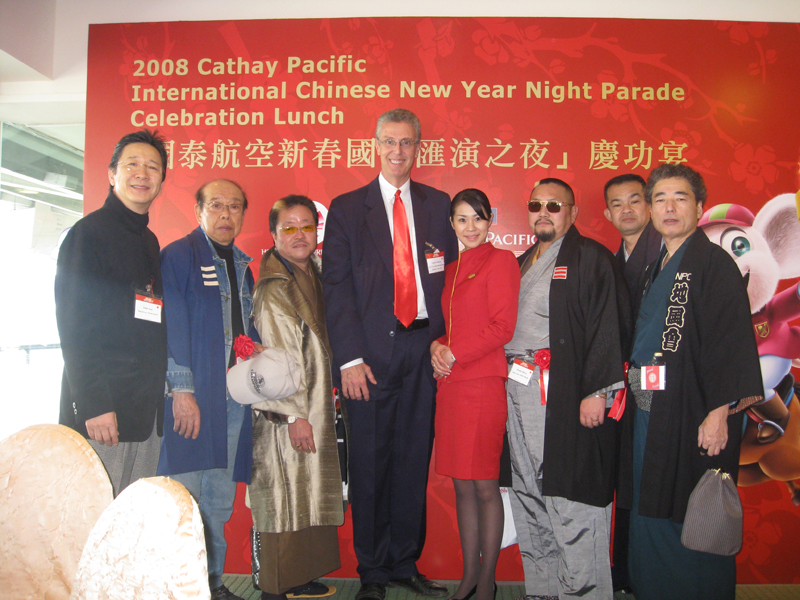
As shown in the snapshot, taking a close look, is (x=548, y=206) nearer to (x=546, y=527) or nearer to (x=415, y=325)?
(x=415, y=325)

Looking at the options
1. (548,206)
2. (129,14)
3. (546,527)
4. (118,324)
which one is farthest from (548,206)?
(129,14)

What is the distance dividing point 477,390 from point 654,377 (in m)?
0.79

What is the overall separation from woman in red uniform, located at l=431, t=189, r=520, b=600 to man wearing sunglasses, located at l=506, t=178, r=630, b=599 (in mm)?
139

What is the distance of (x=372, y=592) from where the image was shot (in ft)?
8.32

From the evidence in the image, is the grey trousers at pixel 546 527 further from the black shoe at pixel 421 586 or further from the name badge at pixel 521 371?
the black shoe at pixel 421 586

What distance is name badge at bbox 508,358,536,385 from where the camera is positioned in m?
2.40

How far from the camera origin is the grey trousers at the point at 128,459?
7.07 feet

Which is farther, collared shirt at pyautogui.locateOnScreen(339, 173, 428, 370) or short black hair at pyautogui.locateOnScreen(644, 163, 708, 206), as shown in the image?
collared shirt at pyautogui.locateOnScreen(339, 173, 428, 370)

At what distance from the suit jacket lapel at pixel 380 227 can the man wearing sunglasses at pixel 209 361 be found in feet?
2.38

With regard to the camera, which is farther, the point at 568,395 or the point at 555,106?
the point at 555,106

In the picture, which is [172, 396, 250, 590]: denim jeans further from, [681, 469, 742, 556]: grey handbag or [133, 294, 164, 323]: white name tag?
[681, 469, 742, 556]: grey handbag

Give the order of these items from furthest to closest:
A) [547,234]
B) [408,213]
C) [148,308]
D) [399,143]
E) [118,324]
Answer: [408,213] → [399,143] → [547,234] → [148,308] → [118,324]

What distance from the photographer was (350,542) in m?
3.01

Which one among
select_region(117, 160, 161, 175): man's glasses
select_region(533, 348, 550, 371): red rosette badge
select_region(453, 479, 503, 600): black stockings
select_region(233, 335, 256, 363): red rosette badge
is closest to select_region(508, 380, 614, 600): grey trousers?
select_region(533, 348, 550, 371): red rosette badge
